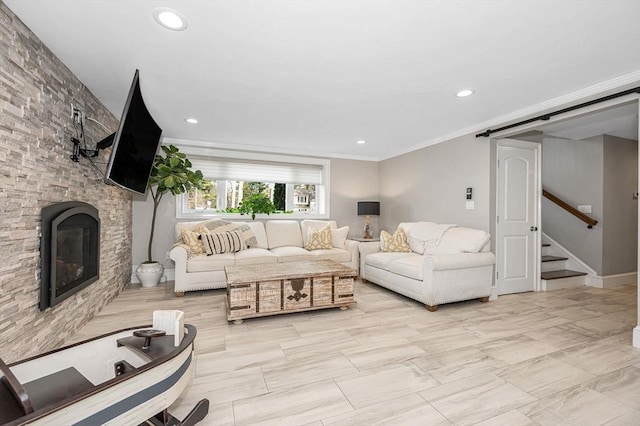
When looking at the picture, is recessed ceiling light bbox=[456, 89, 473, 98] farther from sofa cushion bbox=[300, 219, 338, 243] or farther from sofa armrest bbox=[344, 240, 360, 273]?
sofa cushion bbox=[300, 219, 338, 243]

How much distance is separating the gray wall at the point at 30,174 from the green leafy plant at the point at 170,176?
4.35 feet

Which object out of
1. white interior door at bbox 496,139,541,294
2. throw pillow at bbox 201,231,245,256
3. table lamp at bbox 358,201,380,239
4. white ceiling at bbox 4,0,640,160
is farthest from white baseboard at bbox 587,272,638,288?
throw pillow at bbox 201,231,245,256

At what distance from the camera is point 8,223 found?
169 cm

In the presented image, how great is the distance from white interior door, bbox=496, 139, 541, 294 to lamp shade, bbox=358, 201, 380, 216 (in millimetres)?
2135

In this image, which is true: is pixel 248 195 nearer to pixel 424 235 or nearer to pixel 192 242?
pixel 192 242

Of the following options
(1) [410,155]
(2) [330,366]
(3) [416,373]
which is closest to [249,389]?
(2) [330,366]

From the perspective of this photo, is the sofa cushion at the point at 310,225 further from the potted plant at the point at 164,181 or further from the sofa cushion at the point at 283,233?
the potted plant at the point at 164,181

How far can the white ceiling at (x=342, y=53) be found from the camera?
1.68 metres

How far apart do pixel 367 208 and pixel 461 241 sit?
208 cm

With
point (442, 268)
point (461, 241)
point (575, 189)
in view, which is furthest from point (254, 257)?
point (575, 189)

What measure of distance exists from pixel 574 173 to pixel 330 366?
5.19 m

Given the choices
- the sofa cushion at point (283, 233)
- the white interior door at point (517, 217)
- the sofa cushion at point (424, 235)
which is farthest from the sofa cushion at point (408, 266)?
the sofa cushion at point (283, 233)

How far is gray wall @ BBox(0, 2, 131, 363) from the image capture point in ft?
5.49

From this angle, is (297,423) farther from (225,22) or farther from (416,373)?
(225,22)
